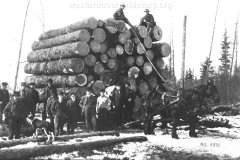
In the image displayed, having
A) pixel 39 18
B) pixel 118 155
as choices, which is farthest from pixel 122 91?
pixel 39 18

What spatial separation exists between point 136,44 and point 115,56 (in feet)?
3.74

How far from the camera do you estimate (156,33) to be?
1332 cm

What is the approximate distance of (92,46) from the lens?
1205cm

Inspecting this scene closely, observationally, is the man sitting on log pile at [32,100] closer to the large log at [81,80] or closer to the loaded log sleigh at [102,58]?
the loaded log sleigh at [102,58]

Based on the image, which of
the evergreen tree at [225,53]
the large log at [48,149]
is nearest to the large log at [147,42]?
the large log at [48,149]

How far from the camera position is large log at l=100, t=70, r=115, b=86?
12.2 meters

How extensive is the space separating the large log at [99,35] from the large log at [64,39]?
13.0 inches

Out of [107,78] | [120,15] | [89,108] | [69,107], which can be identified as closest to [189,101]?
[89,108]

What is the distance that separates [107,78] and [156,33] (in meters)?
3.27

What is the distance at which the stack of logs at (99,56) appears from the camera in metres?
11.8

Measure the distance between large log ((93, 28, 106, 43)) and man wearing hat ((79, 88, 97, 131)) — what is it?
2.82 m

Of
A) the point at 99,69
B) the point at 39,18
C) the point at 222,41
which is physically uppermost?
the point at 222,41

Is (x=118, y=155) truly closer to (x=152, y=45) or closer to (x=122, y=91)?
(x=122, y=91)

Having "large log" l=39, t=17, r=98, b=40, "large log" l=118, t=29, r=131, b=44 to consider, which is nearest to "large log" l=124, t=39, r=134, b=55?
"large log" l=118, t=29, r=131, b=44
